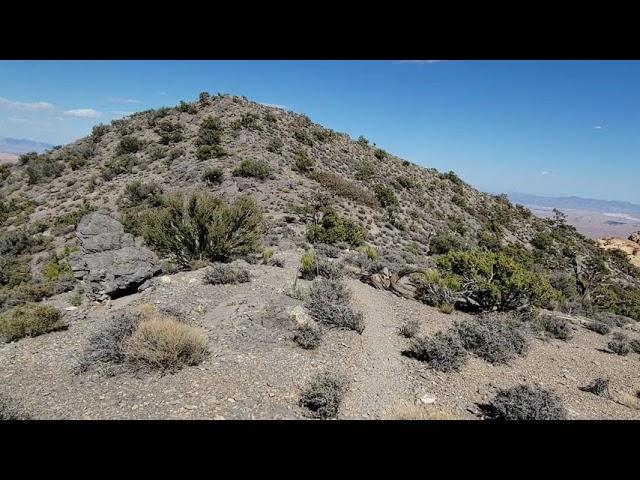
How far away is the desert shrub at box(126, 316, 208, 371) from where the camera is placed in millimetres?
6293

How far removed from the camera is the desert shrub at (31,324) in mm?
7859

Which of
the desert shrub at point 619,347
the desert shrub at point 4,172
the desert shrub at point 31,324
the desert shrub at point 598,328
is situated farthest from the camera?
the desert shrub at point 4,172

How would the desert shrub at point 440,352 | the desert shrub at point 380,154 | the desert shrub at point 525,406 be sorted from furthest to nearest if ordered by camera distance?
the desert shrub at point 380,154
the desert shrub at point 440,352
the desert shrub at point 525,406

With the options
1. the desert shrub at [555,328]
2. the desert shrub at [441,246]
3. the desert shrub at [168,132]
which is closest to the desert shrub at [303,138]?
the desert shrub at [168,132]

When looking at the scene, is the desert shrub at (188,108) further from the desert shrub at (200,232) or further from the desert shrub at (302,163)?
the desert shrub at (200,232)

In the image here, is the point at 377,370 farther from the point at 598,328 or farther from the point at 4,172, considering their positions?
the point at 4,172

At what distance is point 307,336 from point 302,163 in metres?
24.9

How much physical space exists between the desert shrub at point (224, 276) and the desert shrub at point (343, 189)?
59.5ft

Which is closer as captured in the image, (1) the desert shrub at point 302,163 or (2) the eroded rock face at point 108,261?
(2) the eroded rock face at point 108,261

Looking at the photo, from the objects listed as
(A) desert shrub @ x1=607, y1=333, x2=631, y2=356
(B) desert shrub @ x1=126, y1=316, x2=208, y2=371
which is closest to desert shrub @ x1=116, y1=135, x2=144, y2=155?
(B) desert shrub @ x1=126, y1=316, x2=208, y2=371
